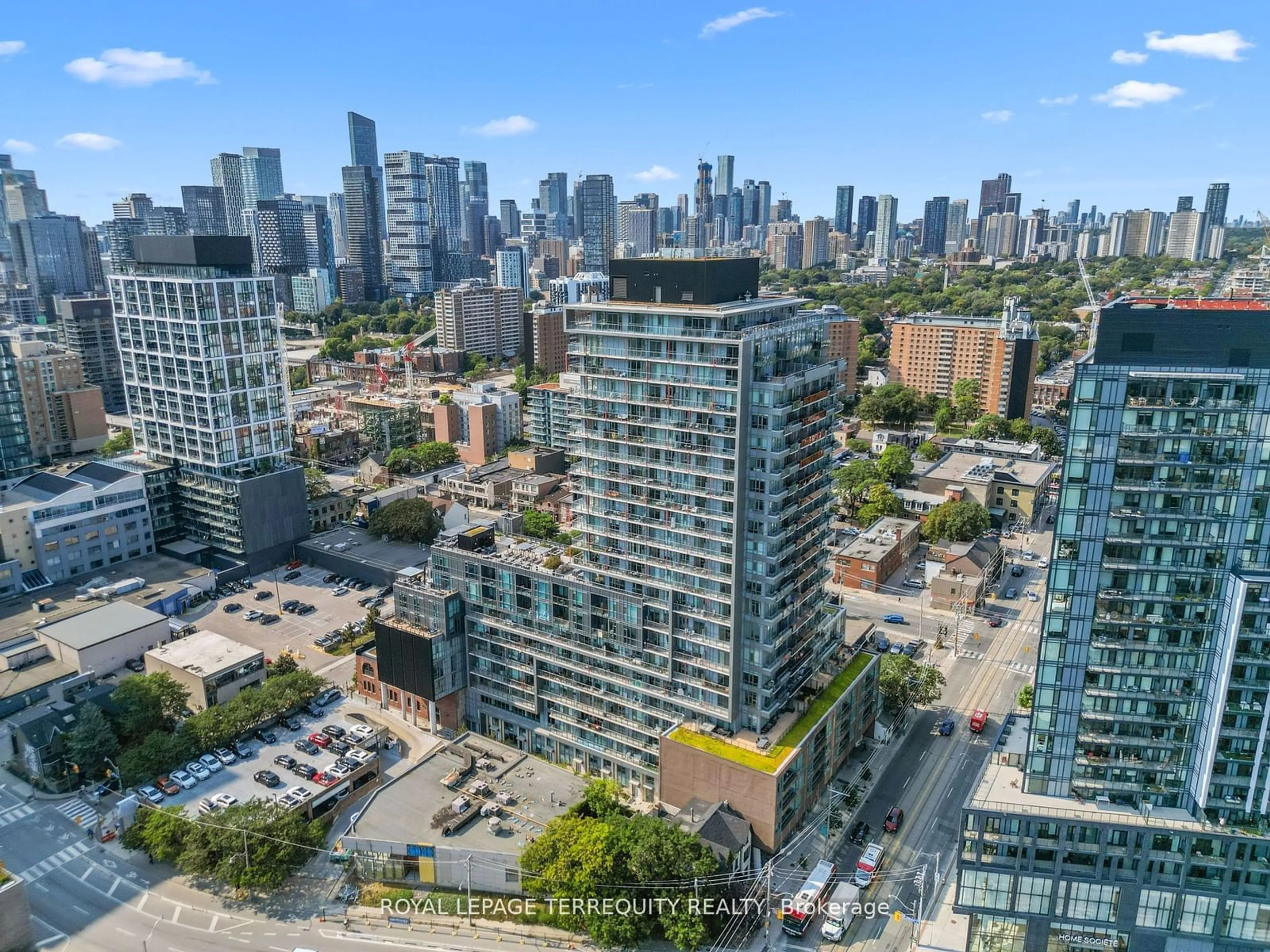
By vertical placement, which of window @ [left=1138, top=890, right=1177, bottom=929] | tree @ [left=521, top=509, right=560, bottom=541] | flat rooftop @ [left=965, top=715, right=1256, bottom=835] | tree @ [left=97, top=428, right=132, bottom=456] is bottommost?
window @ [left=1138, top=890, right=1177, bottom=929]

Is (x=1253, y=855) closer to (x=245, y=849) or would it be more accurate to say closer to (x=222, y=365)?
(x=245, y=849)

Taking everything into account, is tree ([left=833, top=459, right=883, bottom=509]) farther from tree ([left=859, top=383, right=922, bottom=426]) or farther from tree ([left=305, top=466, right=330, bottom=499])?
tree ([left=305, top=466, right=330, bottom=499])

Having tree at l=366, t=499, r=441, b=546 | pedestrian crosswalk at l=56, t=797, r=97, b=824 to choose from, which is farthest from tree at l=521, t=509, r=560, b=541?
pedestrian crosswalk at l=56, t=797, r=97, b=824

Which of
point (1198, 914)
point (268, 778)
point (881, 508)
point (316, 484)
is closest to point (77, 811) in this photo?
point (268, 778)

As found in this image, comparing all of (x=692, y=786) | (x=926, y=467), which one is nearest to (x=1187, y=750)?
(x=692, y=786)

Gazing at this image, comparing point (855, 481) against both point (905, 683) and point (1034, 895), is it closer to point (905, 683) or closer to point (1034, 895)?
point (905, 683)

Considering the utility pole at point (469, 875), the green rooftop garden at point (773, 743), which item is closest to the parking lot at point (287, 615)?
the utility pole at point (469, 875)
